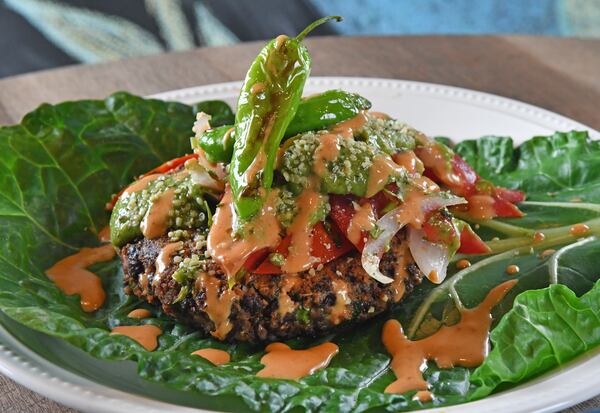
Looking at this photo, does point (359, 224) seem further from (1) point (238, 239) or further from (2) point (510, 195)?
(2) point (510, 195)

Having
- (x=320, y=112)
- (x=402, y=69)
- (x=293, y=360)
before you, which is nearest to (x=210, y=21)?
(x=402, y=69)

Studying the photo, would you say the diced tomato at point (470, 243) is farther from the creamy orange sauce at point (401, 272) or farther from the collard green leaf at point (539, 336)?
the collard green leaf at point (539, 336)

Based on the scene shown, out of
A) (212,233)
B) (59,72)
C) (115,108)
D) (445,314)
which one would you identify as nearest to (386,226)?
(445,314)

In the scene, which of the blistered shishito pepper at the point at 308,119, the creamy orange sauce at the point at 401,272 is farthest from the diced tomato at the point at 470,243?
the blistered shishito pepper at the point at 308,119

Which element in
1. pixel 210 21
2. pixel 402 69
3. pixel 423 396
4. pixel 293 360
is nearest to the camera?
pixel 423 396

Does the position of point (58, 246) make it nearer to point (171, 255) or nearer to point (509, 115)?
point (171, 255)

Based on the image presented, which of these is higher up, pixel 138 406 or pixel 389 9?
pixel 138 406

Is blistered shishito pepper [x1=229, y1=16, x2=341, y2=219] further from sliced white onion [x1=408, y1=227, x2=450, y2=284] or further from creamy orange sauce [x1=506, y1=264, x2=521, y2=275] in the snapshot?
creamy orange sauce [x1=506, y1=264, x2=521, y2=275]

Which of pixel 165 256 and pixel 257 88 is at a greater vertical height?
pixel 257 88
